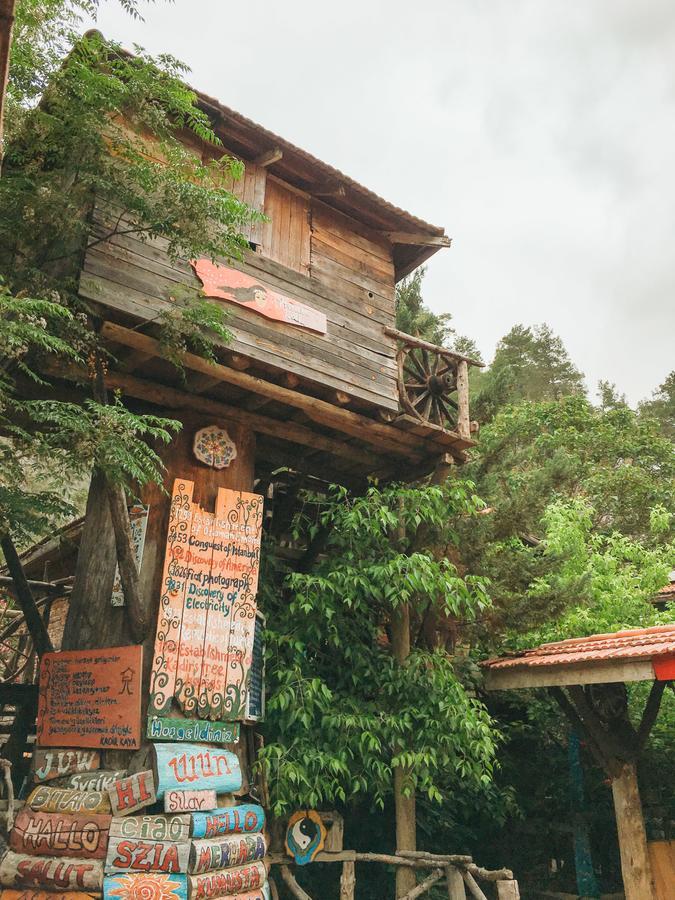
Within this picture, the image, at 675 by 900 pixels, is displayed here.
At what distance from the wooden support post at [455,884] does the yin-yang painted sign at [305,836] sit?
1.17 metres

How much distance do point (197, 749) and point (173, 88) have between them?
5.74 metres

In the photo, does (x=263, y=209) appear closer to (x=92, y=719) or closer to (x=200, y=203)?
(x=200, y=203)

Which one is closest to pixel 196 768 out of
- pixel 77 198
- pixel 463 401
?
pixel 77 198

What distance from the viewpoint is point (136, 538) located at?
6566mm

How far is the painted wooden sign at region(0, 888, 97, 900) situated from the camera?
517 cm

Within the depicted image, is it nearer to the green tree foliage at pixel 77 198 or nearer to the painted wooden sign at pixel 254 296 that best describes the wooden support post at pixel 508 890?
the green tree foliage at pixel 77 198

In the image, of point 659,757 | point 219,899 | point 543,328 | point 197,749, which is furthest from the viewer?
point 543,328

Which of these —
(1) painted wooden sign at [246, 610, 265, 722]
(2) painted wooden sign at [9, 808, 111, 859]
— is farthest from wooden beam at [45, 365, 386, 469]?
(2) painted wooden sign at [9, 808, 111, 859]

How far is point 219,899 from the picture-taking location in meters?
5.47

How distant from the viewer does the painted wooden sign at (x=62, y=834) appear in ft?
17.4

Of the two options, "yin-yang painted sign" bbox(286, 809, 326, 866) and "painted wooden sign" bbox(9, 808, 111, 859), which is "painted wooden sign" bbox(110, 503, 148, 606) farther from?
"yin-yang painted sign" bbox(286, 809, 326, 866)

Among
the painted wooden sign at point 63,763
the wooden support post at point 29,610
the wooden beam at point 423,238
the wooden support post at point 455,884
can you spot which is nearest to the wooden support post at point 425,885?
the wooden support post at point 455,884

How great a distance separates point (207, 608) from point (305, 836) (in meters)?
2.29

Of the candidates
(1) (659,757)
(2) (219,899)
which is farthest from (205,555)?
(1) (659,757)
